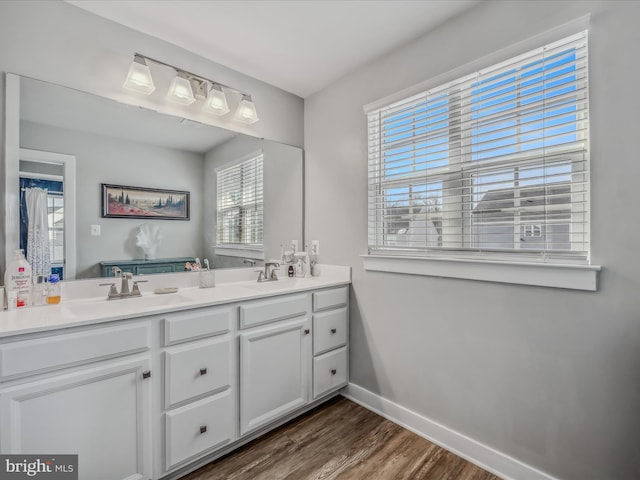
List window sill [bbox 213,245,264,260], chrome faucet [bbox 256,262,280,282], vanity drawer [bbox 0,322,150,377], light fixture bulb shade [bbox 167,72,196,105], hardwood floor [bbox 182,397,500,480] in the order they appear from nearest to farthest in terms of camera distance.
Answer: vanity drawer [bbox 0,322,150,377], hardwood floor [bbox 182,397,500,480], light fixture bulb shade [bbox 167,72,196,105], window sill [bbox 213,245,264,260], chrome faucet [bbox 256,262,280,282]

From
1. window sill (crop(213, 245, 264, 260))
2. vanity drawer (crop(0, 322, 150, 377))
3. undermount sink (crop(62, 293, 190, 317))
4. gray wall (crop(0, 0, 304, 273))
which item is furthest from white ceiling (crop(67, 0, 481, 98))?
vanity drawer (crop(0, 322, 150, 377))

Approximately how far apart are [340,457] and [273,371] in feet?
1.94

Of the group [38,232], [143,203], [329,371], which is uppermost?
[143,203]

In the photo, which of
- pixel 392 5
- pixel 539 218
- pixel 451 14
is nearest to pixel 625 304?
pixel 539 218

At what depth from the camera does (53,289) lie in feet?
5.14

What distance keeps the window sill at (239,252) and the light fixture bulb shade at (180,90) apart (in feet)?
3.27

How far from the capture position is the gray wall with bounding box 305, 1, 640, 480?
1.27 metres

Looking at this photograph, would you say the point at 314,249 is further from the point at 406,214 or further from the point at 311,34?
the point at 311,34

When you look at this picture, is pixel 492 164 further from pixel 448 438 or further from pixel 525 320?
pixel 448 438

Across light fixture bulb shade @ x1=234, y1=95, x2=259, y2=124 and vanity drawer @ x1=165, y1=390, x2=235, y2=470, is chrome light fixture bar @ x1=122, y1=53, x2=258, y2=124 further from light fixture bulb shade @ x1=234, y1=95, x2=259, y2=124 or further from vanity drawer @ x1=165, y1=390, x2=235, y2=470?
vanity drawer @ x1=165, y1=390, x2=235, y2=470

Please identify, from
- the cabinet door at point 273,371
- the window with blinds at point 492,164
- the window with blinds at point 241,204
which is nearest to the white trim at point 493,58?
the window with blinds at point 492,164

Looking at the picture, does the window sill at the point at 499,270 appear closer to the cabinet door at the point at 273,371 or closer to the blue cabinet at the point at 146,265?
the cabinet door at the point at 273,371

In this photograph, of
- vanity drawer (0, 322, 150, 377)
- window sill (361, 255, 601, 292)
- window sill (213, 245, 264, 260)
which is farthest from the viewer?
window sill (213, 245, 264, 260)

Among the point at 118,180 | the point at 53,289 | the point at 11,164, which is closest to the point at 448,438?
the point at 53,289
